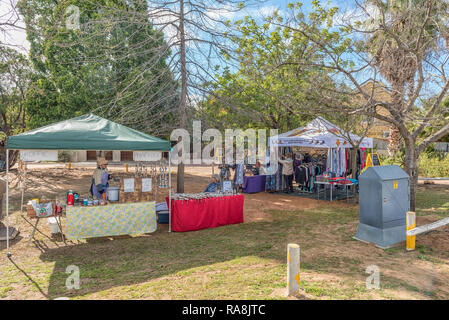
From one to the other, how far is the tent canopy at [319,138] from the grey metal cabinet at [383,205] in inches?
176

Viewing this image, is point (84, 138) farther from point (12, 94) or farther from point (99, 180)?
point (12, 94)

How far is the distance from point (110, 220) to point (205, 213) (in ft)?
7.48

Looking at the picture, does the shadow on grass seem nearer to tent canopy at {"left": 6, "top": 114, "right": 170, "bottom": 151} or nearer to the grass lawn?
the grass lawn

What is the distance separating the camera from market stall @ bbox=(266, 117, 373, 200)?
1148cm

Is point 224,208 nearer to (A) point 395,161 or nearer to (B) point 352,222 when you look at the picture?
(B) point 352,222

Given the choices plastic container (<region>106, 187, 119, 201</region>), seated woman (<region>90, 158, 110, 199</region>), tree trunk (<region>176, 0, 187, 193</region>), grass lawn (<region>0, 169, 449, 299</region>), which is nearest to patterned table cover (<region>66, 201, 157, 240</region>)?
grass lawn (<region>0, 169, 449, 299</region>)

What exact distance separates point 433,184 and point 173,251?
15.3 m

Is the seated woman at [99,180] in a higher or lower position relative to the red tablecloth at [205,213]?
higher

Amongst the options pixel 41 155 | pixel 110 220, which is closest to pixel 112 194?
pixel 110 220

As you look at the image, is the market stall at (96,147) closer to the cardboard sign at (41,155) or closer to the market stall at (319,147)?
the cardboard sign at (41,155)

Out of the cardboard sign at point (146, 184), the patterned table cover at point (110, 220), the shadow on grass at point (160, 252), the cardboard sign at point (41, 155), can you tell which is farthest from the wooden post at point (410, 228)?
the cardboard sign at point (41, 155)

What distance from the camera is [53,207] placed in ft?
22.1

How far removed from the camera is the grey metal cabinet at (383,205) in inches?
245

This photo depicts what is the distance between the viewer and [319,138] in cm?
1157
